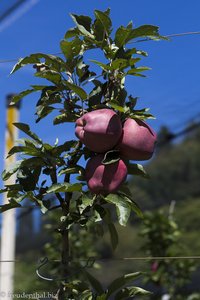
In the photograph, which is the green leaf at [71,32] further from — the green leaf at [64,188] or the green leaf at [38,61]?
the green leaf at [64,188]

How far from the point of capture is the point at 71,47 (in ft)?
5.25

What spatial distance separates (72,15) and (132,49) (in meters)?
0.21

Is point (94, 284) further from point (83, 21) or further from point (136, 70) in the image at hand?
point (83, 21)

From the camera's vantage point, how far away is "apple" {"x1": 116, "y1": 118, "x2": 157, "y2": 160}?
4.93ft

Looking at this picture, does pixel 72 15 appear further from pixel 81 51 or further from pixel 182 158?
pixel 182 158

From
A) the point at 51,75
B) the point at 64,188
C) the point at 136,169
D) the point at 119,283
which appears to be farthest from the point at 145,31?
the point at 119,283

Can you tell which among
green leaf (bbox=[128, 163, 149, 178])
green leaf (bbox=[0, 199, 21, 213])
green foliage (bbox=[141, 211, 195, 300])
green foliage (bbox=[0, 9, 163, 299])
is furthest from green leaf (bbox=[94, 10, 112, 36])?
green foliage (bbox=[141, 211, 195, 300])

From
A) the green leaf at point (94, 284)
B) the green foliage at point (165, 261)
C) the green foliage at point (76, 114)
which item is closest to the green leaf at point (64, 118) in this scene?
the green foliage at point (76, 114)

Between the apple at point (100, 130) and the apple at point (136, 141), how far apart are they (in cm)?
3

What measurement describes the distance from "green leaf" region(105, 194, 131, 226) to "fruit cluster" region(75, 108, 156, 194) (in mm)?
23

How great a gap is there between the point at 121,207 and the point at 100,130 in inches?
8.6

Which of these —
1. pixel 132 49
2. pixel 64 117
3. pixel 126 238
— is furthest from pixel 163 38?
pixel 126 238

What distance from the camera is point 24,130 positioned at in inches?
65.9

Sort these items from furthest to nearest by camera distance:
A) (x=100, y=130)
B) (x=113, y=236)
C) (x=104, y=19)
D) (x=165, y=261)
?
(x=165, y=261) < (x=113, y=236) < (x=104, y=19) < (x=100, y=130)
